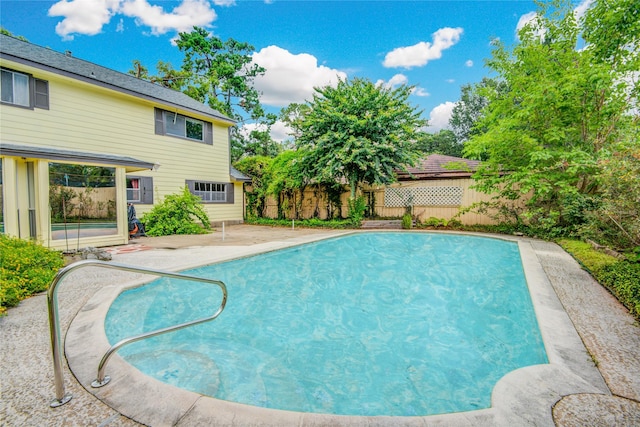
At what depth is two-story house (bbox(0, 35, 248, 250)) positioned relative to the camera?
6.55 m

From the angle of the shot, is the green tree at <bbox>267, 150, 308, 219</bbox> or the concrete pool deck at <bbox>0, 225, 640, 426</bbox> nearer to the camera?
the concrete pool deck at <bbox>0, 225, 640, 426</bbox>

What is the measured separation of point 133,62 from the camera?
754 inches

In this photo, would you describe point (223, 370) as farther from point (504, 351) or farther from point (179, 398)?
point (504, 351)

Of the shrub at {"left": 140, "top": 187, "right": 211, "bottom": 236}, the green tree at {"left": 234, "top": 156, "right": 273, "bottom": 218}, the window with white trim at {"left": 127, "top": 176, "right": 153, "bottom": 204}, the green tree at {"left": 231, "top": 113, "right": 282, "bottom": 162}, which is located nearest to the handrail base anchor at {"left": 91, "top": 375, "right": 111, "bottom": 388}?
the shrub at {"left": 140, "top": 187, "right": 211, "bottom": 236}

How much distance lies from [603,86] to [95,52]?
1937cm

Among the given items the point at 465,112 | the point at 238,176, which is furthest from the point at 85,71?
the point at 465,112

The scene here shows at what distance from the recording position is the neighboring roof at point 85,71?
7883mm

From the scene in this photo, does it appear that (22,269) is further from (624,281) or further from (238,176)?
(238,176)

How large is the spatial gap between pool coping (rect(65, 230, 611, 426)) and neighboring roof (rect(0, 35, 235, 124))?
9.04 m

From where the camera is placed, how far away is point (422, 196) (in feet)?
42.3

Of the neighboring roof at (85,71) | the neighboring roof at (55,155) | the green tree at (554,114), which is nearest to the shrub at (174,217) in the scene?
the neighboring roof at (55,155)

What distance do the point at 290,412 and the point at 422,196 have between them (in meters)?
12.3

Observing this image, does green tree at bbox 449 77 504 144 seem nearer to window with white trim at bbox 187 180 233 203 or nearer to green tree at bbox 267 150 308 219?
green tree at bbox 267 150 308 219

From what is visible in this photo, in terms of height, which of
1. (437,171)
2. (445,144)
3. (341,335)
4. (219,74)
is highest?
(219,74)
